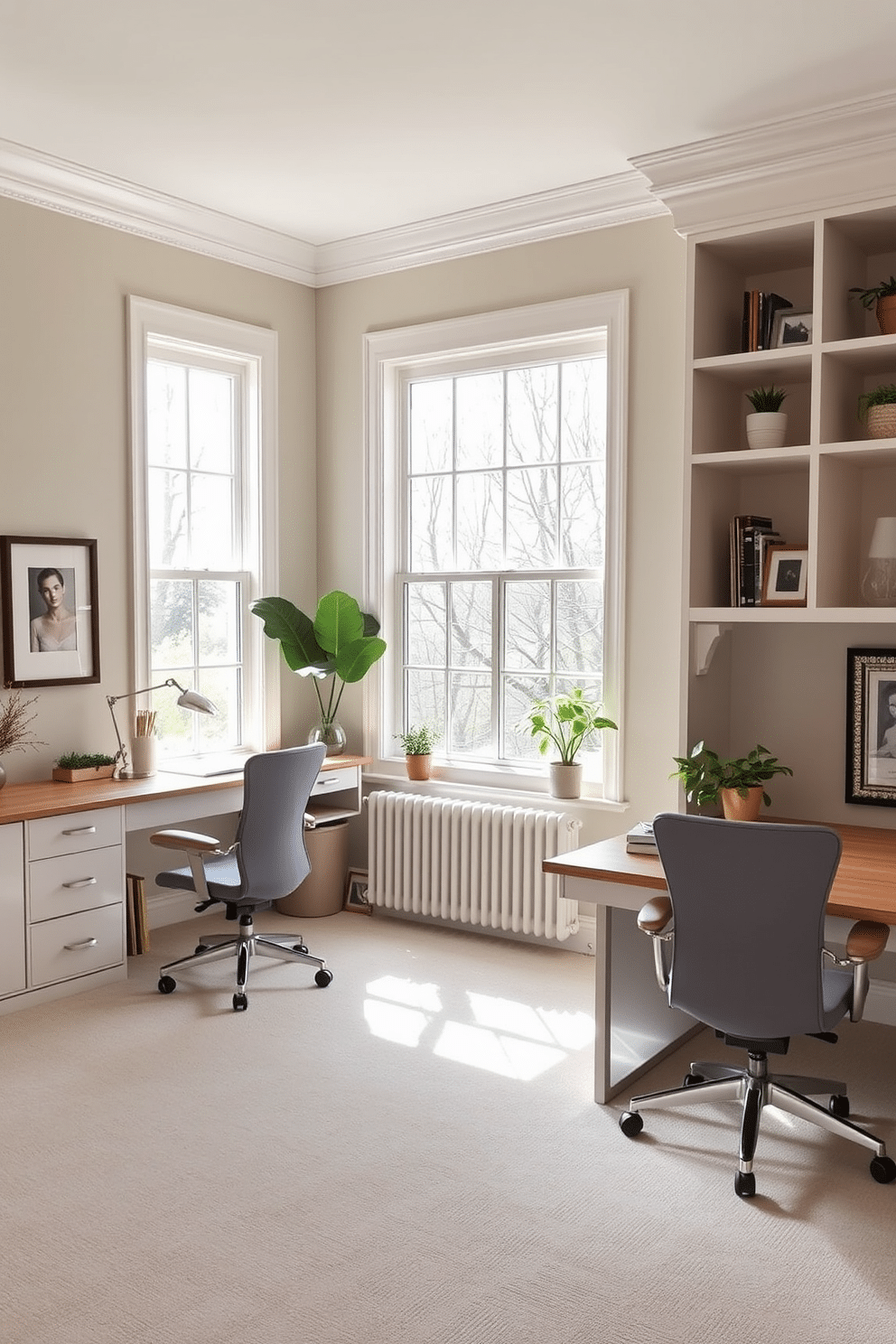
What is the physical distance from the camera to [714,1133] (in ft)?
9.94

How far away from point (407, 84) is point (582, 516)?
1850mm

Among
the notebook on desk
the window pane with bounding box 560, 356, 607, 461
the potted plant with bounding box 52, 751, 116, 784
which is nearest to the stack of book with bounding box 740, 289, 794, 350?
the window pane with bounding box 560, 356, 607, 461

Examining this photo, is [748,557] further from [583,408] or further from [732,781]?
[583,408]

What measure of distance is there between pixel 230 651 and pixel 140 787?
113cm

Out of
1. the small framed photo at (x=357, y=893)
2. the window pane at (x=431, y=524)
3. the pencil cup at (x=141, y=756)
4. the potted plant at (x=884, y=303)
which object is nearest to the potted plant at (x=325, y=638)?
the window pane at (x=431, y=524)

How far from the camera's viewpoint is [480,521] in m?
5.08

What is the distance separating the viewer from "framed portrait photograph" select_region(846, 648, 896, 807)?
3.71 m

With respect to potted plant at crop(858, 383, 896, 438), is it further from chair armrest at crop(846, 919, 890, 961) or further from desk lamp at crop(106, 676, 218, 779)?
desk lamp at crop(106, 676, 218, 779)

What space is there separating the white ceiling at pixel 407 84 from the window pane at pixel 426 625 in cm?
174

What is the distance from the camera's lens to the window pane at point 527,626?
16.0 ft

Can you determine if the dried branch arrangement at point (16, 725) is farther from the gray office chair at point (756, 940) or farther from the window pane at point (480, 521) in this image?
the gray office chair at point (756, 940)

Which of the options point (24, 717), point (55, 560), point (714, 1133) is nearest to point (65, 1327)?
point (714, 1133)

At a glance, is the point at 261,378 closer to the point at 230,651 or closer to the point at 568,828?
the point at 230,651

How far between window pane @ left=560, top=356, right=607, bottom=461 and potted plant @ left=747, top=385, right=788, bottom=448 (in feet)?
3.19
